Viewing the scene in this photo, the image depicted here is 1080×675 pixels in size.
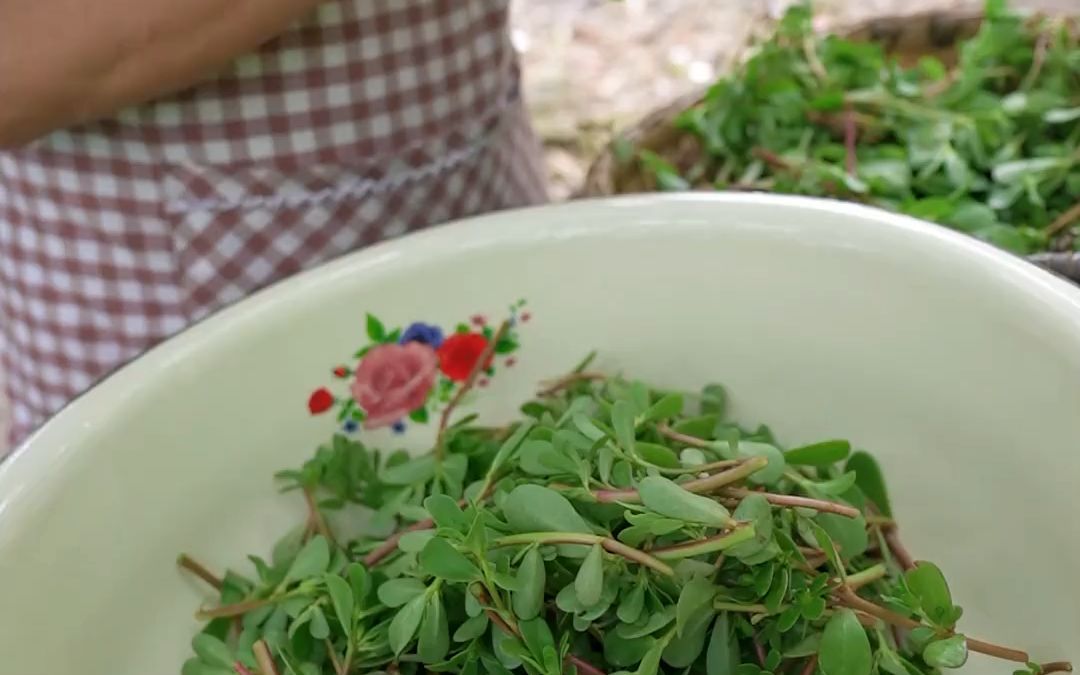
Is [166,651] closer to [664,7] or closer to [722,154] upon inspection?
[722,154]

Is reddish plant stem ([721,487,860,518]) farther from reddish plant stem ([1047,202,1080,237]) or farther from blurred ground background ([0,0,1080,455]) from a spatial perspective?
blurred ground background ([0,0,1080,455])

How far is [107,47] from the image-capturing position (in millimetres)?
431

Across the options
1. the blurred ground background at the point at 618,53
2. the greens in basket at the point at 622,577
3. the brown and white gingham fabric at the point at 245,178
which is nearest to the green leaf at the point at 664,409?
the greens in basket at the point at 622,577

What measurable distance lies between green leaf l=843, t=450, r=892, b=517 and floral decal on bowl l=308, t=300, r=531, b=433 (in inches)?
5.6

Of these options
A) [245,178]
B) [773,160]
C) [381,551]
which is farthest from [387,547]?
[773,160]

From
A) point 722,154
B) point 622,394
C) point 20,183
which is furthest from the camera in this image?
point 722,154

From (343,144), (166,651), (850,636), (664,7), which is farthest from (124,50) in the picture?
(664,7)

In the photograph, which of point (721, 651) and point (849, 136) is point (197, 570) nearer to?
point (721, 651)

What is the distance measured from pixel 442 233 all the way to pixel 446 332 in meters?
0.04

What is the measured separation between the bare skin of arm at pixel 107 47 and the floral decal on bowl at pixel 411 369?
0.41 feet

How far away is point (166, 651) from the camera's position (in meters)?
0.39

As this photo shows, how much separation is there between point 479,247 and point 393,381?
0.21ft

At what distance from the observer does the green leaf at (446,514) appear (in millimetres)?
323

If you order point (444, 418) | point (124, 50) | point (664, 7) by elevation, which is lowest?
point (664, 7)
